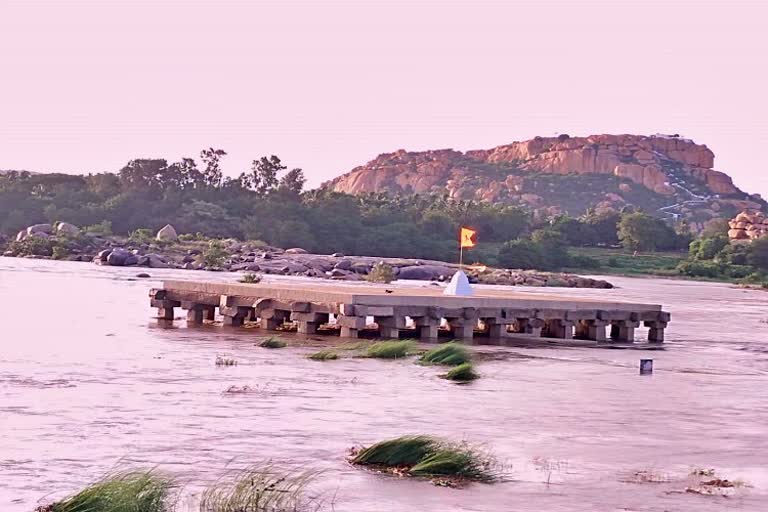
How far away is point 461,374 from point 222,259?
68.3 metres

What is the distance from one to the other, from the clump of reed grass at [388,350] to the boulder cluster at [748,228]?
122 m

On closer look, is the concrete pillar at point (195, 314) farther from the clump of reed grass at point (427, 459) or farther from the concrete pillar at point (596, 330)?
the clump of reed grass at point (427, 459)

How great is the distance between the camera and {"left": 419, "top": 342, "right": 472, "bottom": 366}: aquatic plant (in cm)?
2639

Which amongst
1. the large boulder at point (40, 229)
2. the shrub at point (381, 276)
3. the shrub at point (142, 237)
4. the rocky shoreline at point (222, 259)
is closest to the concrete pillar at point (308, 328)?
the shrub at point (381, 276)

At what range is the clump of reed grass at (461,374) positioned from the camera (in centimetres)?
2403

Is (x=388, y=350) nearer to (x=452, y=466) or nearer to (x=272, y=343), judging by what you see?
(x=272, y=343)

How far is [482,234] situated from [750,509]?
12610cm

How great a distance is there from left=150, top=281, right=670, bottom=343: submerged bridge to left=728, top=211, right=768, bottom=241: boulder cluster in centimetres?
11150

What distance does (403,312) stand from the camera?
3191 cm

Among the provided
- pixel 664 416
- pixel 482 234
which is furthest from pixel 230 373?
pixel 482 234

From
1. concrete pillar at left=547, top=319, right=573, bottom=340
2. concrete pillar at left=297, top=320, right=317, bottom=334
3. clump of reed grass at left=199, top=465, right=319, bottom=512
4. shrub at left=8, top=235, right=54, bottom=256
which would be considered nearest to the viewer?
clump of reed grass at left=199, top=465, right=319, bottom=512

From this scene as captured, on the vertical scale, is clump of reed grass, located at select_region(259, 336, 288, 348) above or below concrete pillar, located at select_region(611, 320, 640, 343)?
below

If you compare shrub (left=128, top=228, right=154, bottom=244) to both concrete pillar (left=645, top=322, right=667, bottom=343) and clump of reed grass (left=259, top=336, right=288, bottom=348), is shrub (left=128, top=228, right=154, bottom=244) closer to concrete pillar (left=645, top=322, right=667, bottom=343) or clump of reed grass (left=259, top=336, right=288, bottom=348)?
concrete pillar (left=645, top=322, right=667, bottom=343)

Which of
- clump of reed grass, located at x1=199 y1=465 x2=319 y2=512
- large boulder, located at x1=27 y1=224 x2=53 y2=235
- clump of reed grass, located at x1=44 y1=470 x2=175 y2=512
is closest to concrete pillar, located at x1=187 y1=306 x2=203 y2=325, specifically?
clump of reed grass, located at x1=199 y1=465 x2=319 y2=512
